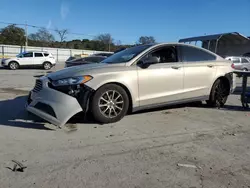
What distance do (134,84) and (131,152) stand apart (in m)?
1.67

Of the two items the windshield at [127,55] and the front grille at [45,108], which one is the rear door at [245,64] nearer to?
the windshield at [127,55]

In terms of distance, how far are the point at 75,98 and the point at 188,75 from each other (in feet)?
8.35

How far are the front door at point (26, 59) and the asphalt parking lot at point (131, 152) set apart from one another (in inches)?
758

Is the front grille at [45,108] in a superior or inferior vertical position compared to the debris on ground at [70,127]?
superior

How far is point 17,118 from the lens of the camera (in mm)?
4844

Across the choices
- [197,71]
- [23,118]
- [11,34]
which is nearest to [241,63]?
[197,71]

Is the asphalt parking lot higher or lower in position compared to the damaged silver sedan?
lower

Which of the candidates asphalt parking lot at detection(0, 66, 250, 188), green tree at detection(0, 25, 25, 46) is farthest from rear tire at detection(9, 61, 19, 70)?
green tree at detection(0, 25, 25, 46)

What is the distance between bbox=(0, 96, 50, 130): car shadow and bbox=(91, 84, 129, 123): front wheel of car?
3.10ft

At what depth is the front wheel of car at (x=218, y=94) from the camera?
589 centimetres

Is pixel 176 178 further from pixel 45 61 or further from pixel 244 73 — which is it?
pixel 45 61

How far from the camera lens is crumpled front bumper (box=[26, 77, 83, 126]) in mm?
3990

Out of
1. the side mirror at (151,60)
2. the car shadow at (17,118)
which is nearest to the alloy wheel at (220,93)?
the side mirror at (151,60)

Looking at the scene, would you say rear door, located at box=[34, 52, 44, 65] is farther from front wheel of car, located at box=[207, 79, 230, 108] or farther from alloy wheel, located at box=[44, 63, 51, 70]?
front wheel of car, located at box=[207, 79, 230, 108]
